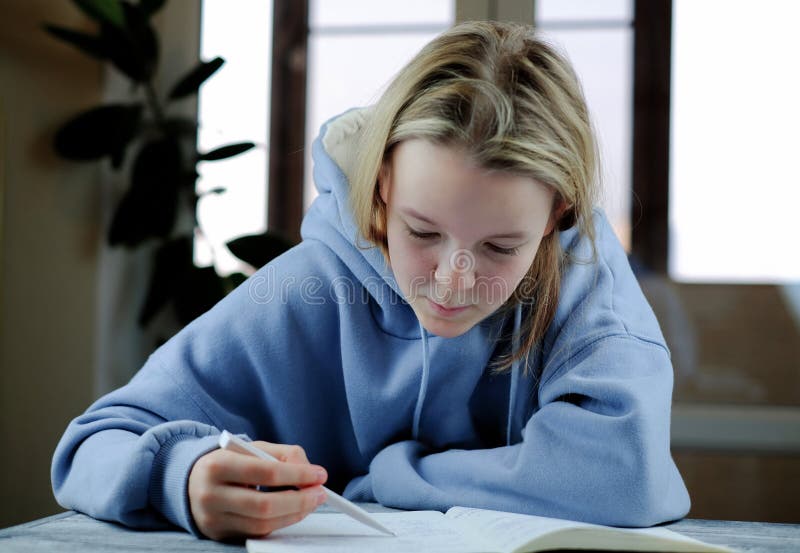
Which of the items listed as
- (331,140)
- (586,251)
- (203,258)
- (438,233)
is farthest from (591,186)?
(203,258)

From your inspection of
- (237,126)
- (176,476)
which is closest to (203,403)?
(176,476)

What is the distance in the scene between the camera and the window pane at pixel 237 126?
211 centimetres

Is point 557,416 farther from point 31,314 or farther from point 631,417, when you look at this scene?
point 31,314

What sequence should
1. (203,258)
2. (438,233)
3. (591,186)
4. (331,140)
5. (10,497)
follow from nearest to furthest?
(438,233) → (591,186) → (331,140) → (10,497) → (203,258)

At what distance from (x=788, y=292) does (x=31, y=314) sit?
1758mm

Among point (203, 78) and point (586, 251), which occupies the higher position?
point (203, 78)

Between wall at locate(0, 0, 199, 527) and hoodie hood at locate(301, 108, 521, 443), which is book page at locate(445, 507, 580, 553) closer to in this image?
hoodie hood at locate(301, 108, 521, 443)

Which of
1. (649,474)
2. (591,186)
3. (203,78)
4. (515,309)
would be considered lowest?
(649,474)

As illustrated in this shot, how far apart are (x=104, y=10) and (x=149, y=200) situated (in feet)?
1.46

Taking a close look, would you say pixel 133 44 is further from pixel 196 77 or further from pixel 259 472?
pixel 259 472

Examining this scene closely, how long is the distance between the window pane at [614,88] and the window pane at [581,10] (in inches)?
→ 1.3

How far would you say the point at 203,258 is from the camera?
85.4 inches

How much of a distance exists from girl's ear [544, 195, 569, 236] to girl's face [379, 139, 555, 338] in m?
0.01

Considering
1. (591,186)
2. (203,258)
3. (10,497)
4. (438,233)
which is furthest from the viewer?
(203,258)
